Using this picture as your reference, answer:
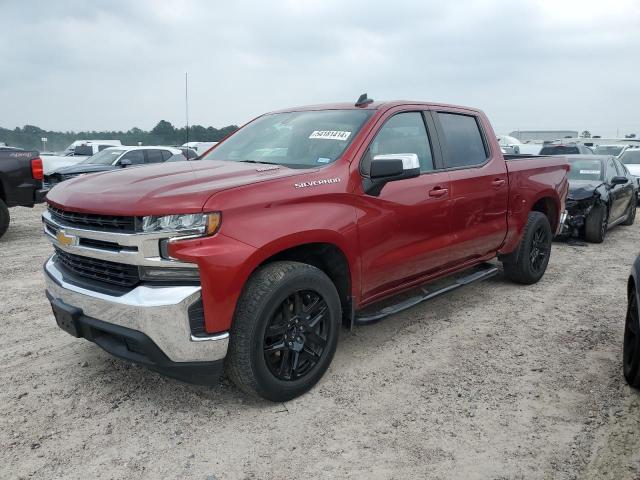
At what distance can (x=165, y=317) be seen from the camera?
266 cm

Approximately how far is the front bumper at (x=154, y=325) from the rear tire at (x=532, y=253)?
3723mm

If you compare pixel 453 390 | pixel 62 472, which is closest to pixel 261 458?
pixel 62 472

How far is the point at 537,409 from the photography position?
314 cm

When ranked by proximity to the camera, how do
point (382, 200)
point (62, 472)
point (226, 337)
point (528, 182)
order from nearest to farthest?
point (62, 472) < point (226, 337) < point (382, 200) < point (528, 182)

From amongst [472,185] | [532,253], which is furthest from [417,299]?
[532,253]

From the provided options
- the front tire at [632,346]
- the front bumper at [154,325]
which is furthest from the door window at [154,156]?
the front tire at [632,346]

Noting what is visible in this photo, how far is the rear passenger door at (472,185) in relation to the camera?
14.4ft

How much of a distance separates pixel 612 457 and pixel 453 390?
963mm

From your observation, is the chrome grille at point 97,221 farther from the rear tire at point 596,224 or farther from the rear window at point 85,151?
the rear window at point 85,151

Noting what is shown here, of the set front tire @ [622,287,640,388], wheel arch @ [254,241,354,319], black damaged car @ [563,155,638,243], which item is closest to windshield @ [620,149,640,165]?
black damaged car @ [563,155,638,243]

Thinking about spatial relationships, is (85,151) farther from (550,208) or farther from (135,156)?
(550,208)

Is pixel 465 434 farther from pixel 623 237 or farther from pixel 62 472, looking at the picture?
pixel 623 237

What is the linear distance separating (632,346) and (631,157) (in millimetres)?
15241

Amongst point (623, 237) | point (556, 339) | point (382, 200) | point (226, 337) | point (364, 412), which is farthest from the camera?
point (623, 237)
